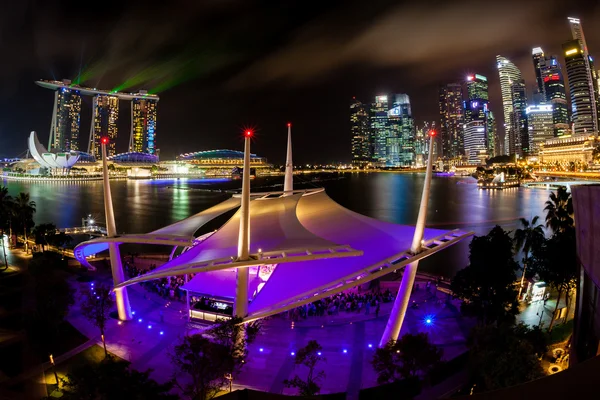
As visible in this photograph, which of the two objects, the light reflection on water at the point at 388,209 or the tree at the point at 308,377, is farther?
the light reflection on water at the point at 388,209

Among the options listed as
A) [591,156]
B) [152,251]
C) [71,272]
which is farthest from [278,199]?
[591,156]

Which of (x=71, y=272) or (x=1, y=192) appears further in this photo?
(x=1, y=192)

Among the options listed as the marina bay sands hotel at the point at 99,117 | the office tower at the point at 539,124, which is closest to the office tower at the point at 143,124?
the marina bay sands hotel at the point at 99,117

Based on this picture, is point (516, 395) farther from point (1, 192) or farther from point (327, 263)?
point (1, 192)

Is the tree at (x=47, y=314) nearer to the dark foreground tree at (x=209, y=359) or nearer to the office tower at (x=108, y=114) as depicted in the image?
the dark foreground tree at (x=209, y=359)

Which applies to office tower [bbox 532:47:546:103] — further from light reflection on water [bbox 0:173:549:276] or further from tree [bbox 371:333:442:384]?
tree [bbox 371:333:442:384]
